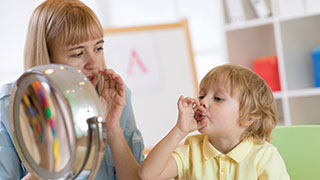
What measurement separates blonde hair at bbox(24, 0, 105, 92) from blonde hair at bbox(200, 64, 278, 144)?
34cm

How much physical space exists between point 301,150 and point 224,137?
8.2 inches

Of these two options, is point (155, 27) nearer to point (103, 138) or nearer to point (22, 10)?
point (22, 10)

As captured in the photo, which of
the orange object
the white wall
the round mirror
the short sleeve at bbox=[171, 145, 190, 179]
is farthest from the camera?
the white wall

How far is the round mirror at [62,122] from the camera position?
643mm

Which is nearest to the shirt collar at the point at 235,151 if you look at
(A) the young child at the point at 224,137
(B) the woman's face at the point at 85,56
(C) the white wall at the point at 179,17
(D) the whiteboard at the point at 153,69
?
(A) the young child at the point at 224,137

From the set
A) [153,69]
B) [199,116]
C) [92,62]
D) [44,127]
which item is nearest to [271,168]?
[199,116]

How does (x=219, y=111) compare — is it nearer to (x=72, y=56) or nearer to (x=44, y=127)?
(x=72, y=56)

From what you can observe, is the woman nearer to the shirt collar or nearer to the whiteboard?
the shirt collar

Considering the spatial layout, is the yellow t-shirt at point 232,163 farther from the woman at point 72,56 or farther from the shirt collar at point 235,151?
the woman at point 72,56

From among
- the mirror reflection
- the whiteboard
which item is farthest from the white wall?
the mirror reflection

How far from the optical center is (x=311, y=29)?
2820 mm

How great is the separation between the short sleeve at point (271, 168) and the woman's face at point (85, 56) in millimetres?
483

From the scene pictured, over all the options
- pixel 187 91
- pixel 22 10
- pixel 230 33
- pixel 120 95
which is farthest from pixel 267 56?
pixel 120 95

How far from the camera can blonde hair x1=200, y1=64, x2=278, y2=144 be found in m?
1.18
